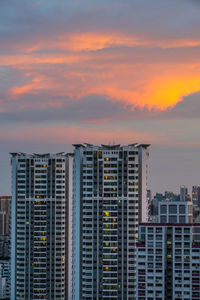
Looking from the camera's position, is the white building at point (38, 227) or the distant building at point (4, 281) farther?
the distant building at point (4, 281)

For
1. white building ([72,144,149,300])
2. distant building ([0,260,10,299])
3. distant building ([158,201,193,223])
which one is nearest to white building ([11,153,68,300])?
white building ([72,144,149,300])

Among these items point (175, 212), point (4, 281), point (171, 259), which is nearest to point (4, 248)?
point (4, 281)

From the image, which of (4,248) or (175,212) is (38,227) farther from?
(4,248)

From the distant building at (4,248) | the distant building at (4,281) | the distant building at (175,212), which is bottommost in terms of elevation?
the distant building at (4,281)

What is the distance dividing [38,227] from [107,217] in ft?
40.1

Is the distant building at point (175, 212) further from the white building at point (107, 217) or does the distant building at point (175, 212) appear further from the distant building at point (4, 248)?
the distant building at point (4, 248)

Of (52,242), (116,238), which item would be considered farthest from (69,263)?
(116,238)

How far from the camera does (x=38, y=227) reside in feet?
373

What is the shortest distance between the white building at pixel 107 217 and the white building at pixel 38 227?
20.3 feet

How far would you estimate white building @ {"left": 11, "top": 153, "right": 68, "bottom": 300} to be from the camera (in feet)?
371

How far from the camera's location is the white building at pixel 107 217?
346 ft

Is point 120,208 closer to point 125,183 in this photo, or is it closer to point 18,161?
point 125,183

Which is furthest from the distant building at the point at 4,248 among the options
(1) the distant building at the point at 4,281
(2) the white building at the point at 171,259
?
(2) the white building at the point at 171,259

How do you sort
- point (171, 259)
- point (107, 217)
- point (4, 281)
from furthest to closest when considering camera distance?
point (4, 281)
point (107, 217)
point (171, 259)
